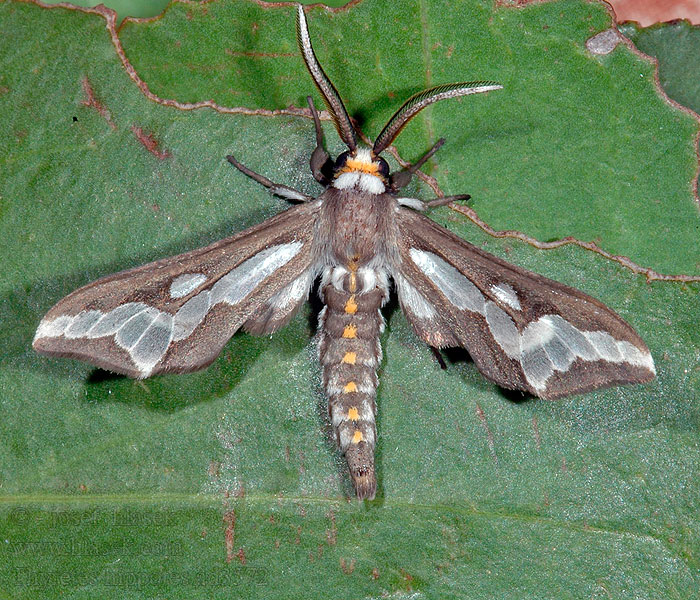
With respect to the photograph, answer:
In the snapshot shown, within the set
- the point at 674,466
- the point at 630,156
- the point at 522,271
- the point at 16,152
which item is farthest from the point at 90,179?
the point at 674,466

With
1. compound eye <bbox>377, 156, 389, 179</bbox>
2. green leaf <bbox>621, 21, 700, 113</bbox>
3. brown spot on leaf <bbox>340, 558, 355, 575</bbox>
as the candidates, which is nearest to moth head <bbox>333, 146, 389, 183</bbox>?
compound eye <bbox>377, 156, 389, 179</bbox>

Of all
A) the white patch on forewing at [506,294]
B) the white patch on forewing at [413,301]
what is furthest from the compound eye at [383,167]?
the white patch on forewing at [506,294]

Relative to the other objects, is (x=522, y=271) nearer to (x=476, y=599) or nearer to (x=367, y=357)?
(x=367, y=357)

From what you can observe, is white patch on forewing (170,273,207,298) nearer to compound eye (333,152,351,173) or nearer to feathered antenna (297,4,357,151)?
compound eye (333,152,351,173)

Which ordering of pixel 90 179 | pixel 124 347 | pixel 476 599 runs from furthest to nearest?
1. pixel 90 179
2. pixel 476 599
3. pixel 124 347

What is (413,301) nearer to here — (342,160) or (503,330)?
(503,330)

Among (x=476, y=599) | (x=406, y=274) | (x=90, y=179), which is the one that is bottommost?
(x=476, y=599)

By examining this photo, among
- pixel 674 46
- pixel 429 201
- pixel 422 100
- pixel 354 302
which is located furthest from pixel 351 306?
pixel 674 46
